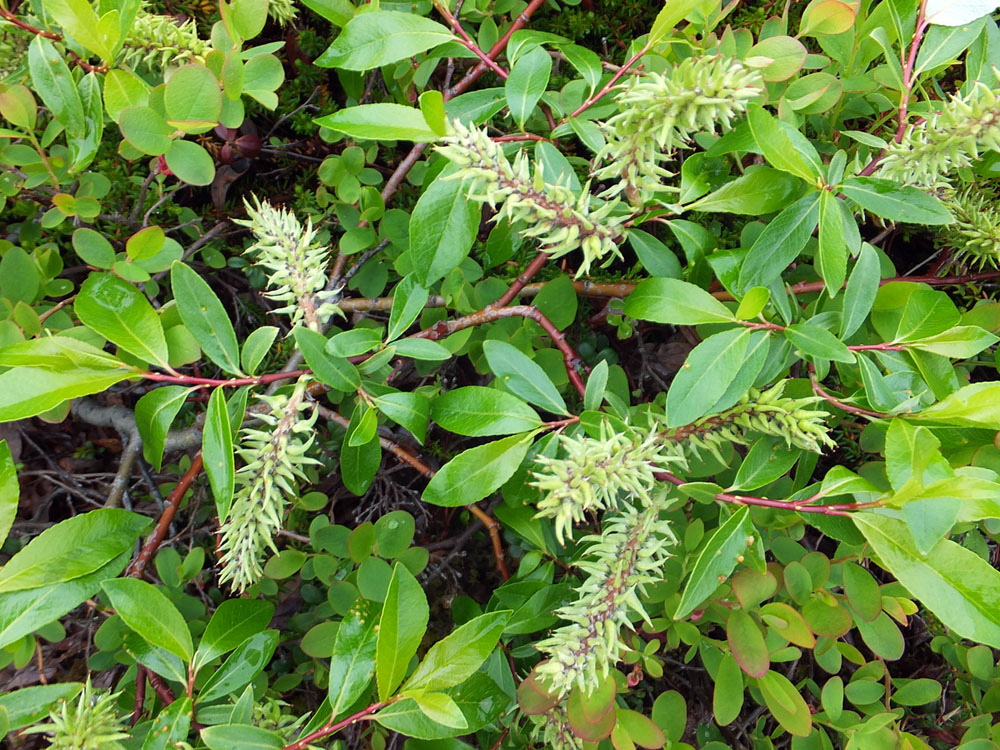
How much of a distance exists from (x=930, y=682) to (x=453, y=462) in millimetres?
1579

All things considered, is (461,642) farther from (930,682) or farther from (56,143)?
(56,143)

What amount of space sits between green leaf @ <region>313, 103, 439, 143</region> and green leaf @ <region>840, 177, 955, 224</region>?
902 mm

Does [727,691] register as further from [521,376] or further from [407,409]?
[407,409]

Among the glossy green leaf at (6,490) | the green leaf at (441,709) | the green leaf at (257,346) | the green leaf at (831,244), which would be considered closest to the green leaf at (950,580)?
the green leaf at (831,244)

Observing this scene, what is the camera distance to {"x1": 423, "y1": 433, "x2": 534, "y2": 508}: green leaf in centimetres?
137

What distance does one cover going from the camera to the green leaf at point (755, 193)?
1.46m

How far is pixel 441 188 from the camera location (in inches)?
55.4

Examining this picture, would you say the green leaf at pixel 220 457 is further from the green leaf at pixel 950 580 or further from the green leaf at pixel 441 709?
the green leaf at pixel 950 580

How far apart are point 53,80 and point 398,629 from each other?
1.53 metres

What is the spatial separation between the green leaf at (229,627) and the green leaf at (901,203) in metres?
1.67

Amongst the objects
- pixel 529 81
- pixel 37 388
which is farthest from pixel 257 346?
pixel 529 81

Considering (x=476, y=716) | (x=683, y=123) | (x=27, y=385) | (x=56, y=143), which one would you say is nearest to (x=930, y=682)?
(x=476, y=716)

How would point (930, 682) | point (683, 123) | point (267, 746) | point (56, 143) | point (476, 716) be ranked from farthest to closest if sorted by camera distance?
point (56, 143)
point (930, 682)
point (476, 716)
point (267, 746)
point (683, 123)

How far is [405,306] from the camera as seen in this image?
4.99ft
